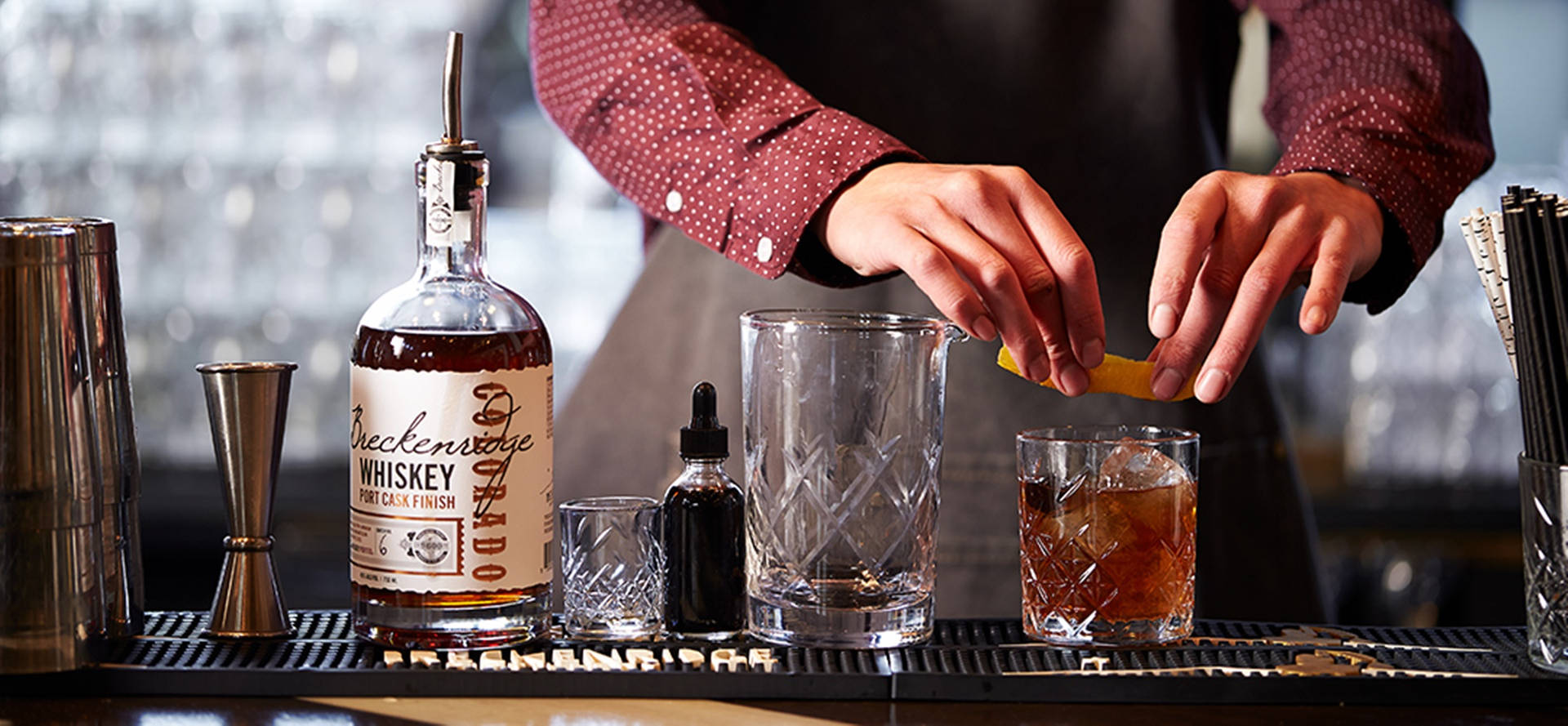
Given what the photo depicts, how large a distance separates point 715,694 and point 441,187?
32cm

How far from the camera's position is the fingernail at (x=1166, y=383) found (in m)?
0.93

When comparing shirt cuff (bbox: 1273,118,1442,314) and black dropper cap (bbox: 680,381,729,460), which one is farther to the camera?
shirt cuff (bbox: 1273,118,1442,314)

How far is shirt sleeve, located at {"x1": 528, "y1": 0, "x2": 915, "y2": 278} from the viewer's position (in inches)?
43.4

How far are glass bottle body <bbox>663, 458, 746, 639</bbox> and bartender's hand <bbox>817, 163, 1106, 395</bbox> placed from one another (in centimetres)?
17

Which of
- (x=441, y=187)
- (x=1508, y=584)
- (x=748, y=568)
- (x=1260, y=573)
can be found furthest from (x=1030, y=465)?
(x=1508, y=584)

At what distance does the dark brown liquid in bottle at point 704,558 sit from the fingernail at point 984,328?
17cm

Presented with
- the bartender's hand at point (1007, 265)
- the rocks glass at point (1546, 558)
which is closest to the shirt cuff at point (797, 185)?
the bartender's hand at point (1007, 265)

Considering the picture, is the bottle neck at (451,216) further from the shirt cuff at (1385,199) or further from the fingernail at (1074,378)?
the shirt cuff at (1385,199)

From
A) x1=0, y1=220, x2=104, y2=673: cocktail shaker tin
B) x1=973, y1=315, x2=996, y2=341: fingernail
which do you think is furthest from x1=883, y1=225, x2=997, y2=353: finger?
x1=0, y1=220, x2=104, y2=673: cocktail shaker tin

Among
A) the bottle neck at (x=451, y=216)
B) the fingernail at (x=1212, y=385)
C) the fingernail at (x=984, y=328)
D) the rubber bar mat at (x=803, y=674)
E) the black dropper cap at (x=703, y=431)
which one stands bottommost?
the rubber bar mat at (x=803, y=674)

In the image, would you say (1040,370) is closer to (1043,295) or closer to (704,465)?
(1043,295)

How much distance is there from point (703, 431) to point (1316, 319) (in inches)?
15.1

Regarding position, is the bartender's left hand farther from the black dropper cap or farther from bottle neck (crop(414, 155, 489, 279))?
bottle neck (crop(414, 155, 489, 279))

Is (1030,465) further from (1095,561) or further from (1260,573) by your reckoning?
(1260,573)
